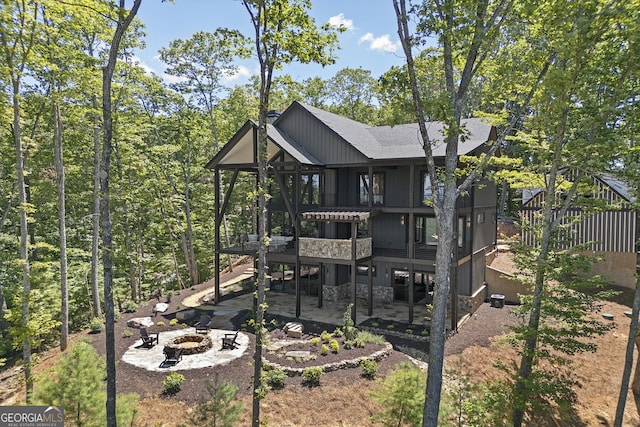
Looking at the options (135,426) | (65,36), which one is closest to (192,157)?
(65,36)

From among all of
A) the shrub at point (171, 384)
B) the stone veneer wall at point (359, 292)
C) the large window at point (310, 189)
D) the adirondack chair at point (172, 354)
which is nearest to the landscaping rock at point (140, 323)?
the adirondack chair at point (172, 354)

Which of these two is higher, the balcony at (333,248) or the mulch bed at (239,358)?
the balcony at (333,248)

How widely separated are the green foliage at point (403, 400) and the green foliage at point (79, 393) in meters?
5.68

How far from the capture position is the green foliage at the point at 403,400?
26.3 ft

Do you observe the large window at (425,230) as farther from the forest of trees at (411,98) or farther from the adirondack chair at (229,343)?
the adirondack chair at (229,343)

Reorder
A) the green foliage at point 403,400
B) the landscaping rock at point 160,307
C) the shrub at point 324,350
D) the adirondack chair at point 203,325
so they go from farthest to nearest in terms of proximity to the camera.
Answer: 1. the landscaping rock at point 160,307
2. the adirondack chair at point 203,325
3. the shrub at point 324,350
4. the green foliage at point 403,400

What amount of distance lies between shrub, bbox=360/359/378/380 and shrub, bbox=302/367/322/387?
56.0 inches

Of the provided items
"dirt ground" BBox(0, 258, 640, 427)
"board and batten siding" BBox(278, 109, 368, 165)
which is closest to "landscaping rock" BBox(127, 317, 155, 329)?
"dirt ground" BBox(0, 258, 640, 427)

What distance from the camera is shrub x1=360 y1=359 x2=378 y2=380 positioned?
443 inches

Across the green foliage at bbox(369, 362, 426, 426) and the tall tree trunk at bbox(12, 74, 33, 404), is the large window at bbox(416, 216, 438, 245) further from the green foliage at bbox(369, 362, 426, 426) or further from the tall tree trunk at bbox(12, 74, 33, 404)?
the tall tree trunk at bbox(12, 74, 33, 404)

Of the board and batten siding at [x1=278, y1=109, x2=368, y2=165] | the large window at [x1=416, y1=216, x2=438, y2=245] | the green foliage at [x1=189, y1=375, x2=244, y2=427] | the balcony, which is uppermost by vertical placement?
the board and batten siding at [x1=278, y1=109, x2=368, y2=165]

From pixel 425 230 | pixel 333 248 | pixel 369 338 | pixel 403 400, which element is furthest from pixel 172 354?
pixel 425 230

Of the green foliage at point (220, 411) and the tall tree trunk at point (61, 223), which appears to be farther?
the tall tree trunk at point (61, 223)

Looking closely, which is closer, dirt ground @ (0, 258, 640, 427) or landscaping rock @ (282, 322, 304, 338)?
dirt ground @ (0, 258, 640, 427)
